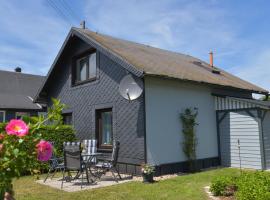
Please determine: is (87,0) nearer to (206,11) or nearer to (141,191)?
(206,11)

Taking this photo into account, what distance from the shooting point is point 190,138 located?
10484mm

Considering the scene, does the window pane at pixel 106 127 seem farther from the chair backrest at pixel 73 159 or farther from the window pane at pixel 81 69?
the chair backrest at pixel 73 159

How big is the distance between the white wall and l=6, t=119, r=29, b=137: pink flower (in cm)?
736

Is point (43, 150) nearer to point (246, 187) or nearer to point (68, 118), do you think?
point (246, 187)

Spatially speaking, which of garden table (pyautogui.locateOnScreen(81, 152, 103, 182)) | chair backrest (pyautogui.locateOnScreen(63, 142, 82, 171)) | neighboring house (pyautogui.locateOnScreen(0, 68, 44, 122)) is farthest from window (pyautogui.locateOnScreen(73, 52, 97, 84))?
neighboring house (pyautogui.locateOnScreen(0, 68, 44, 122))

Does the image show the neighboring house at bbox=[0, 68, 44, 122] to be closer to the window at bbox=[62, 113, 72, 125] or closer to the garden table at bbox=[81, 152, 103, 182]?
the window at bbox=[62, 113, 72, 125]

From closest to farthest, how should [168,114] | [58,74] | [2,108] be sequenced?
[168,114]
[58,74]
[2,108]

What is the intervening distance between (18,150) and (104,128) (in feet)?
30.9

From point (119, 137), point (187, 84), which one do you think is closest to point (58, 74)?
point (119, 137)

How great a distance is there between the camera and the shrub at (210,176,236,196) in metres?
6.41

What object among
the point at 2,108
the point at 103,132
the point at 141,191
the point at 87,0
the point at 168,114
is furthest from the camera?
the point at 2,108

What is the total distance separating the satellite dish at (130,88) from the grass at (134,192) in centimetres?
279

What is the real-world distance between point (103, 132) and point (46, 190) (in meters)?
4.33

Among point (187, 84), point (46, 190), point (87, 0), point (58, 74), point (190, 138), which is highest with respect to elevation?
point (87, 0)
